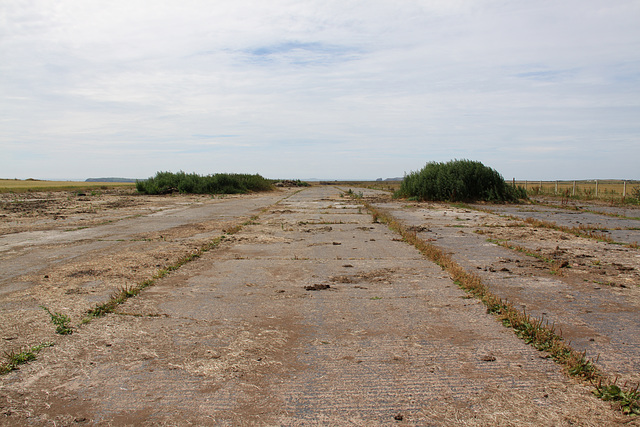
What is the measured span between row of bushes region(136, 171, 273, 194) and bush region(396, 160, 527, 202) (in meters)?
16.6

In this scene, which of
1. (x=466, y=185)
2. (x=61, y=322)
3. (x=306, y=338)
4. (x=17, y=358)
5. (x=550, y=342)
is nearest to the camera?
(x=17, y=358)

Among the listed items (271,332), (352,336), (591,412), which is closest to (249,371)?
(271,332)

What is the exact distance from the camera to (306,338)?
3045 mm

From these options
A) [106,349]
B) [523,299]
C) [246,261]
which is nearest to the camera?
[106,349]

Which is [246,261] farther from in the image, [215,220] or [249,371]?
[215,220]

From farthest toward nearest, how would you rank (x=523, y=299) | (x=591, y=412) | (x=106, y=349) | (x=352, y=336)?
(x=523, y=299) < (x=352, y=336) < (x=106, y=349) < (x=591, y=412)

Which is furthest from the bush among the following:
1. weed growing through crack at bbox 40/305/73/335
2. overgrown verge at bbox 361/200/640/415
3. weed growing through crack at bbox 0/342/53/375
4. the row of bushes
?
weed growing through crack at bbox 0/342/53/375

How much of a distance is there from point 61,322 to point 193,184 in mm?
29435

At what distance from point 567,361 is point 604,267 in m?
3.52

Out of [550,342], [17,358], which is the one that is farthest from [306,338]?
[17,358]

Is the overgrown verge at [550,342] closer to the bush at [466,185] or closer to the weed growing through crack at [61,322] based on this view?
the weed growing through crack at [61,322]

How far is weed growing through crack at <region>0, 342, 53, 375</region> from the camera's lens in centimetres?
251

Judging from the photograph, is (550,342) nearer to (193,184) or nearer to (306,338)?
(306,338)

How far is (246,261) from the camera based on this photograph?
19.2ft
